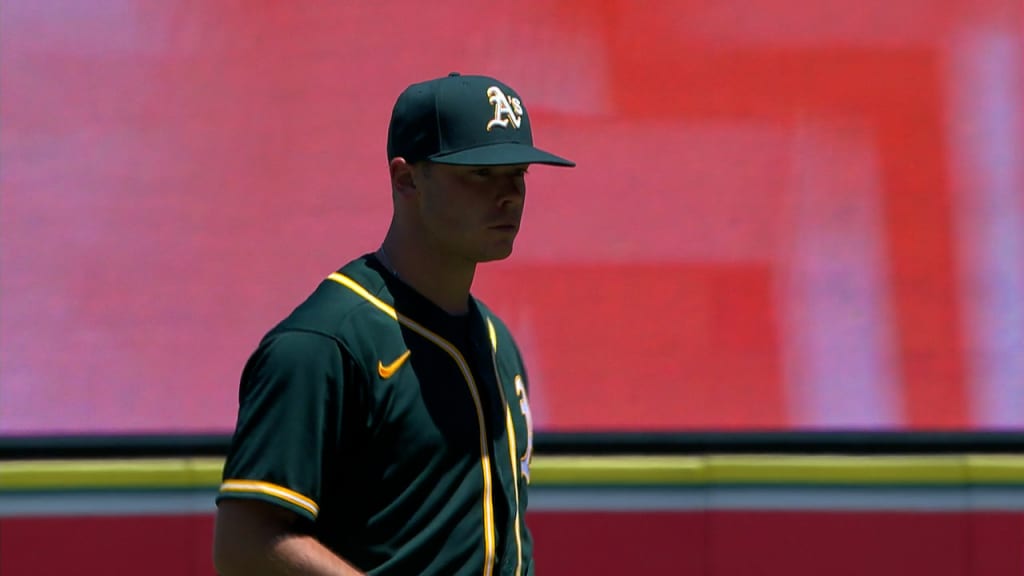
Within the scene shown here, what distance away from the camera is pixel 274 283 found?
3.30 meters

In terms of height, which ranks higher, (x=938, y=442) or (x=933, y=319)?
(x=933, y=319)

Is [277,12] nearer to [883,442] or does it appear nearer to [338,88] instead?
[338,88]

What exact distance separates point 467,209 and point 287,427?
1.22ft

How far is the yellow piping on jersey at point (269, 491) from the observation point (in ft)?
4.88

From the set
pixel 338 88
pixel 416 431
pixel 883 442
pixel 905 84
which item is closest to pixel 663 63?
pixel 905 84

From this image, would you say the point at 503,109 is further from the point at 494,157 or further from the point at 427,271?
the point at 427,271

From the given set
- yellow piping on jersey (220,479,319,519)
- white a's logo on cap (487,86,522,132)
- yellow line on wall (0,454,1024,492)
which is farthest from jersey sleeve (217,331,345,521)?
yellow line on wall (0,454,1024,492)

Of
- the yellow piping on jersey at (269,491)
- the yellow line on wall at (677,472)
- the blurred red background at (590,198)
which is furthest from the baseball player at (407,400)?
the blurred red background at (590,198)

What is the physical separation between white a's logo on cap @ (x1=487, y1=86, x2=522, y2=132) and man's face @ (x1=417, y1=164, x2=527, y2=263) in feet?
0.18

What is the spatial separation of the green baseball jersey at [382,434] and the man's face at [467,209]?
0.27 feet

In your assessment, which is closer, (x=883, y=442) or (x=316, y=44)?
(x=883, y=442)

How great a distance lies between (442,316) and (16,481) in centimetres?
A: 169

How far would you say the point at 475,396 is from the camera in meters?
1.71

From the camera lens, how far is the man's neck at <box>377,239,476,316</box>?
173 centimetres
